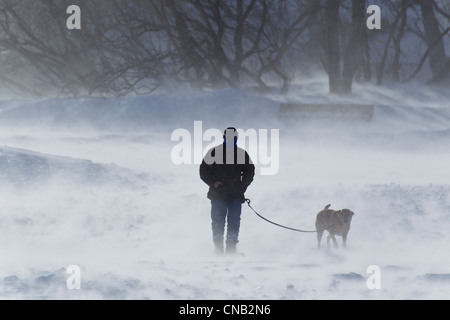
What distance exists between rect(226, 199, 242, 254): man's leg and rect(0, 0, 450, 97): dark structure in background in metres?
11.4

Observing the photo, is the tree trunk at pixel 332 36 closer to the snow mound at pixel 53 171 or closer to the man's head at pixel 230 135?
the snow mound at pixel 53 171

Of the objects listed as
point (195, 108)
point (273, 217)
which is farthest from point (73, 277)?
point (195, 108)

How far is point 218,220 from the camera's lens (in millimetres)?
7344

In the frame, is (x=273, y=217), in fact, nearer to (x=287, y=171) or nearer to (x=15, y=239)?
(x=287, y=171)

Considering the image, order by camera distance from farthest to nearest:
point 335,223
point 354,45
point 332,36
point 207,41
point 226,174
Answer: point 207,41 → point 354,45 → point 332,36 → point 335,223 → point 226,174

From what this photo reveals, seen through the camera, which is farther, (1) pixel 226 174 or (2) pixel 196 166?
(2) pixel 196 166

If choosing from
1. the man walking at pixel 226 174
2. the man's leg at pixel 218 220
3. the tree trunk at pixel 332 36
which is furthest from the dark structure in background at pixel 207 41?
the man's leg at pixel 218 220

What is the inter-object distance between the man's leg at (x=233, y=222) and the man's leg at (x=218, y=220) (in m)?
0.07

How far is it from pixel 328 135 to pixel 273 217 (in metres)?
5.87

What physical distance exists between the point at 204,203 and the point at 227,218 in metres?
2.79

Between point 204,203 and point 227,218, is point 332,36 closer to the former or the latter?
point 204,203

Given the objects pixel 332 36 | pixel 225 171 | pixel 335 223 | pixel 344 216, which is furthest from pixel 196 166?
pixel 332 36

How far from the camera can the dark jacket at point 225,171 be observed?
718 cm

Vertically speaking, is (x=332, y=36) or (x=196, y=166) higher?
(x=332, y=36)
